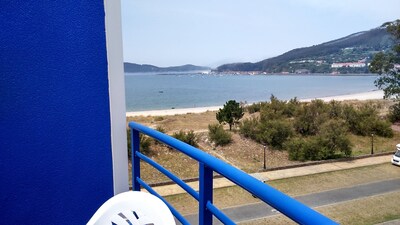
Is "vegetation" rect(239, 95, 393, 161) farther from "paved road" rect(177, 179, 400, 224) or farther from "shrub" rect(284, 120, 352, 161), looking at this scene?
"paved road" rect(177, 179, 400, 224)

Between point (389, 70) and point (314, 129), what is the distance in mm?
6491

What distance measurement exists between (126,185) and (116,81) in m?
0.58

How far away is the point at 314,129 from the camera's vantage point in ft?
42.9

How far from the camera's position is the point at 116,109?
1.70 meters

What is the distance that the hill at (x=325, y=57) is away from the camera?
41.1m

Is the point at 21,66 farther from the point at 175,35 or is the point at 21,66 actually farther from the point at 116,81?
the point at 175,35

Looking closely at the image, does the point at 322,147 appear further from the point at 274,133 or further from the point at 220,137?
the point at 220,137

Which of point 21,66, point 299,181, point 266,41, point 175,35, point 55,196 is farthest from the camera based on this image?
point 266,41

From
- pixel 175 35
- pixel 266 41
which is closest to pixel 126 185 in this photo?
pixel 175 35

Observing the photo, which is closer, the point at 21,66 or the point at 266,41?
the point at 21,66

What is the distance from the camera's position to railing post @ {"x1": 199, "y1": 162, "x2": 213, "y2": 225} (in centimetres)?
102

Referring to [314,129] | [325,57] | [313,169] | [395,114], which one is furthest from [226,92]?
[313,169]

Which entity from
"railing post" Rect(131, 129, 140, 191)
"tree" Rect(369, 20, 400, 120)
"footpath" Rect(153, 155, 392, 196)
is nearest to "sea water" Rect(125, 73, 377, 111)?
"tree" Rect(369, 20, 400, 120)

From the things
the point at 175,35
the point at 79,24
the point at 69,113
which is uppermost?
the point at 175,35
